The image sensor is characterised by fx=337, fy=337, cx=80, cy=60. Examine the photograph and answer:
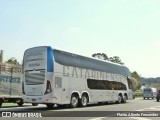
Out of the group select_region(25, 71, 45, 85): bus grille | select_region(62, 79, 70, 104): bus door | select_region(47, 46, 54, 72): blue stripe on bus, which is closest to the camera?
select_region(47, 46, 54, 72): blue stripe on bus

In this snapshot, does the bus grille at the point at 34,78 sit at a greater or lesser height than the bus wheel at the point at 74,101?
greater

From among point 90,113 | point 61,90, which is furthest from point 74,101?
point 90,113

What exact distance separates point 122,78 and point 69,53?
10.0 m

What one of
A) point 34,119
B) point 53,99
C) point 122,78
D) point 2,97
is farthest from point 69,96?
point 122,78

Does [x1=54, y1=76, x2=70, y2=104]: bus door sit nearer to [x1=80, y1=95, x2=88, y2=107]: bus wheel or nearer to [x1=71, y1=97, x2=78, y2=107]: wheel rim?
[x1=71, y1=97, x2=78, y2=107]: wheel rim

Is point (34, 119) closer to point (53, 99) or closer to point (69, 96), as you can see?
point (53, 99)

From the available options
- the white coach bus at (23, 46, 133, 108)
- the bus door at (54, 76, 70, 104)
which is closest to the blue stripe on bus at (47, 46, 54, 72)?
the white coach bus at (23, 46, 133, 108)

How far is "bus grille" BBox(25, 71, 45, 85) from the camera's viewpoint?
20562mm

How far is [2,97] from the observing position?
23.7 metres

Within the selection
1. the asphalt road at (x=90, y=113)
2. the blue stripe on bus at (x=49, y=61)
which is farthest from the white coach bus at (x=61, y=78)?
the asphalt road at (x=90, y=113)

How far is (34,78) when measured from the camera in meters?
21.0

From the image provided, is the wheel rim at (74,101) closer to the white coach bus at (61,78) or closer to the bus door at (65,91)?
the white coach bus at (61,78)

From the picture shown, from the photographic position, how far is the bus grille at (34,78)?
810 inches

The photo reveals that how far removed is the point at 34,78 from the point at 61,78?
1.71 metres
